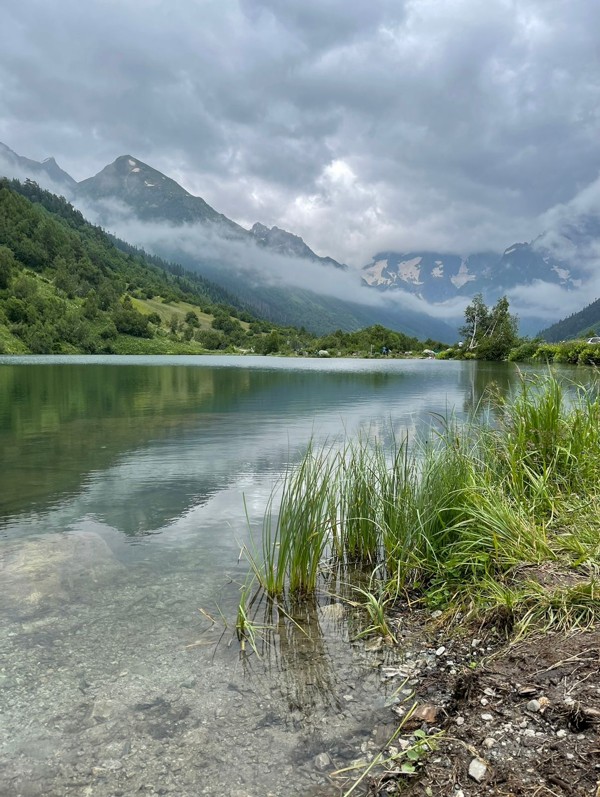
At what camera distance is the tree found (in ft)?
431

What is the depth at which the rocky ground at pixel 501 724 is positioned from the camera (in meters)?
3.29

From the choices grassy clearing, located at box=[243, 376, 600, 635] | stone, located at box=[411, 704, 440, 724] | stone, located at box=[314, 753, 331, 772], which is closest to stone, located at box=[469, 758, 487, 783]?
stone, located at box=[411, 704, 440, 724]

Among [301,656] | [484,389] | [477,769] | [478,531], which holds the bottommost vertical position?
[301,656]

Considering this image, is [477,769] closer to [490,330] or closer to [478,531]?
[478,531]

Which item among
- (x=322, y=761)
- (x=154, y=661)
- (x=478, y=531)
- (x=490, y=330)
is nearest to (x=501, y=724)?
(x=322, y=761)

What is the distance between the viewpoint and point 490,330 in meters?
154

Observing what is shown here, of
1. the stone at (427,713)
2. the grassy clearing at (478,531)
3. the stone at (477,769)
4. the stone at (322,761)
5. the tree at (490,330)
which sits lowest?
the stone at (322,761)

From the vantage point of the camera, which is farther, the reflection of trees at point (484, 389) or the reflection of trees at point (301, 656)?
the reflection of trees at point (484, 389)

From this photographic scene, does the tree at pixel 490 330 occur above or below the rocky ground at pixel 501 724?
above

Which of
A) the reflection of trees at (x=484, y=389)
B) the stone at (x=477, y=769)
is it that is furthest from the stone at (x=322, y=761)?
the reflection of trees at (x=484, y=389)

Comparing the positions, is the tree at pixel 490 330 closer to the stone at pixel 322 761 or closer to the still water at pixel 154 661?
the still water at pixel 154 661

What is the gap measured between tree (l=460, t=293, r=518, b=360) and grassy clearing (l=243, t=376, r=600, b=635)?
127076mm

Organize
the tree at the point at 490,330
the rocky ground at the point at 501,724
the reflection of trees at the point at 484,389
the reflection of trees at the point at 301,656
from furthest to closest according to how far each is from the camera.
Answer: the tree at the point at 490,330, the reflection of trees at the point at 484,389, the reflection of trees at the point at 301,656, the rocky ground at the point at 501,724

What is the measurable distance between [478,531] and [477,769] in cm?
394
